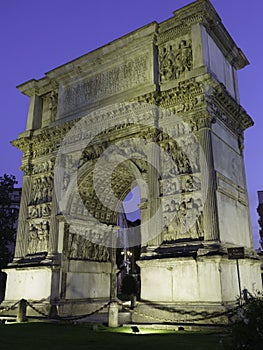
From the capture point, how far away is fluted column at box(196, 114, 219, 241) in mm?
11434

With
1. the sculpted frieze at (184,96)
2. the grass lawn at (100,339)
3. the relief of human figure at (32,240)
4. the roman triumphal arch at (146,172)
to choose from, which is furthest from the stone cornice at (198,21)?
the grass lawn at (100,339)

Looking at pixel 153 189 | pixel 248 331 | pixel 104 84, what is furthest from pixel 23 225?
pixel 248 331

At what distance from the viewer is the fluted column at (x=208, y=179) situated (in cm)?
1143

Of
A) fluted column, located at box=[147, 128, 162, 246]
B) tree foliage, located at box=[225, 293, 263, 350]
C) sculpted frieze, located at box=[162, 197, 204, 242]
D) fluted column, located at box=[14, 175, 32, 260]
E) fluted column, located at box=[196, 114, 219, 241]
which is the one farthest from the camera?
fluted column, located at box=[14, 175, 32, 260]

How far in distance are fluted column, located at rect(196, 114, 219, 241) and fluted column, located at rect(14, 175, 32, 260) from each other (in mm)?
8562

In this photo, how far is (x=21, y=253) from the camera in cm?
1608

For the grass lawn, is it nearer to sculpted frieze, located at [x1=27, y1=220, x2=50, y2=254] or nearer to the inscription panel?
sculpted frieze, located at [x1=27, y1=220, x2=50, y2=254]

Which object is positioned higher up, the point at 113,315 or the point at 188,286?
the point at 188,286

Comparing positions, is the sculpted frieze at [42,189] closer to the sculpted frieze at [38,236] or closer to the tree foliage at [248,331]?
the sculpted frieze at [38,236]

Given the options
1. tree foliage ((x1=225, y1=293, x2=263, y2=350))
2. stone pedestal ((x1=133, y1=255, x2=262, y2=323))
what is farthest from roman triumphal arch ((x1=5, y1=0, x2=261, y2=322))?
tree foliage ((x1=225, y1=293, x2=263, y2=350))

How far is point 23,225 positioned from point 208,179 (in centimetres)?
895

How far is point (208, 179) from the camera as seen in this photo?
1198cm

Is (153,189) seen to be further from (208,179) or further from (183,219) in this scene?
(208,179)

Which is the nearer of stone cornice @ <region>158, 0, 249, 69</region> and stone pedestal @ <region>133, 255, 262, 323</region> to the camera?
stone pedestal @ <region>133, 255, 262, 323</region>
